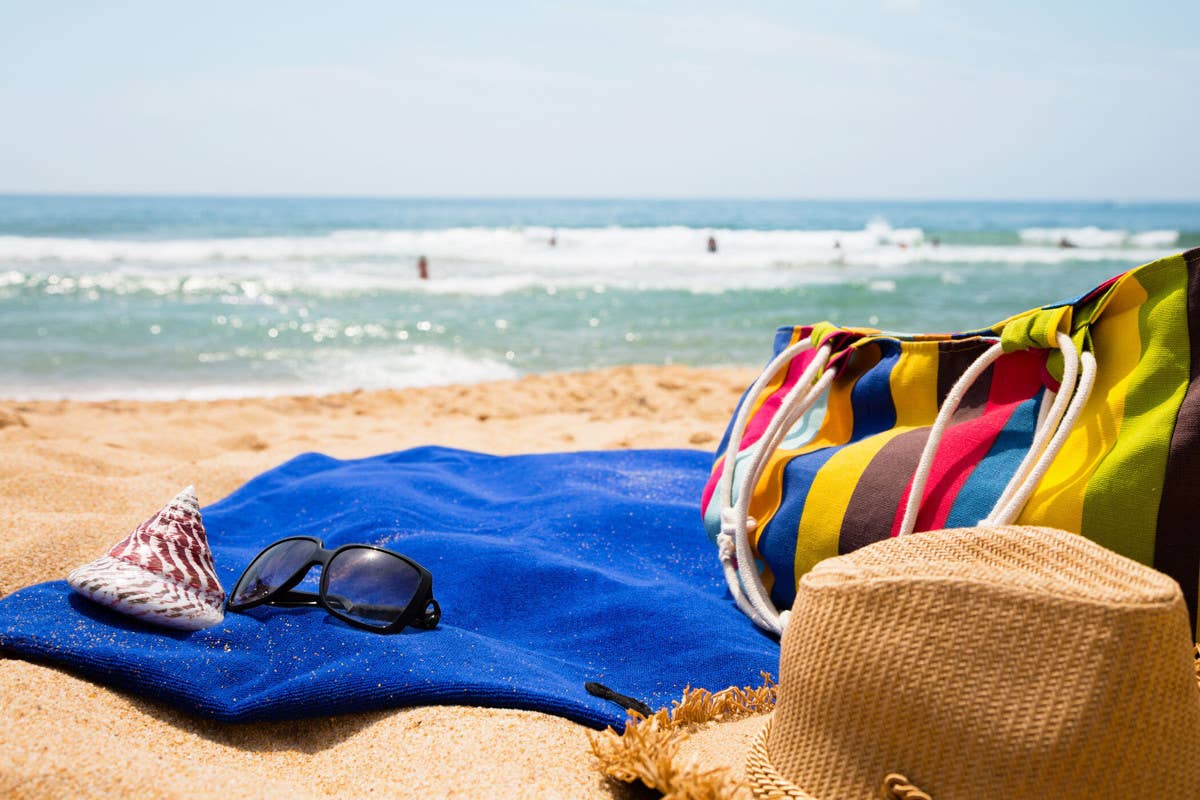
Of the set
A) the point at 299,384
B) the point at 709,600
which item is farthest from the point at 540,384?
the point at 709,600

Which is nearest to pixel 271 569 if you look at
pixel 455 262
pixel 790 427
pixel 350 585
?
pixel 350 585

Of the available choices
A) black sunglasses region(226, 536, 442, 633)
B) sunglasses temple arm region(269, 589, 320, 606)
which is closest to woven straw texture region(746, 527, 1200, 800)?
black sunglasses region(226, 536, 442, 633)

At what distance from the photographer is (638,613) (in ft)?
7.13

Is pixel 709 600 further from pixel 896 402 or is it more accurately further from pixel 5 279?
pixel 5 279

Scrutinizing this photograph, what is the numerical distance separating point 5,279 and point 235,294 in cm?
345

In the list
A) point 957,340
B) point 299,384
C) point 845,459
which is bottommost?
point 299,384

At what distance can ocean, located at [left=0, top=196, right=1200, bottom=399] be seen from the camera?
26.2 ft

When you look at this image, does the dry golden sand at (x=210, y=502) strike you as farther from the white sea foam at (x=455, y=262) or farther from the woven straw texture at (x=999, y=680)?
the white sea foam at (x=455, y=262)

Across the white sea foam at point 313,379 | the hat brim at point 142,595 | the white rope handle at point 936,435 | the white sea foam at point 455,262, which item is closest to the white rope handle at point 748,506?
the white rope handle at point 936,435

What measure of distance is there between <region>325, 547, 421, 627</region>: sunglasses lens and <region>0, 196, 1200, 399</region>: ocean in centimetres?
518

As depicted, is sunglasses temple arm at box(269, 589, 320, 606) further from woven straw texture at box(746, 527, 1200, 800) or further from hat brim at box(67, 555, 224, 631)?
woven straw texture at box(746, 527, 1200, 800)

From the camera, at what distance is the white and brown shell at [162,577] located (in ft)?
6.23

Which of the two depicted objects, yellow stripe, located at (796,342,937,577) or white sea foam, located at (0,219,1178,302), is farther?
white sea foam, located at (0,219,1178,302)

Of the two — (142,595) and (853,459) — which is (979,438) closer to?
(853,459)
